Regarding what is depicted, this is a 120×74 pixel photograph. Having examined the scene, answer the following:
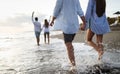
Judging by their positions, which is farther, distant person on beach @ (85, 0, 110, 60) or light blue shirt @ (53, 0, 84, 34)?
distant person on beach @ (85, 0, 110, 60)

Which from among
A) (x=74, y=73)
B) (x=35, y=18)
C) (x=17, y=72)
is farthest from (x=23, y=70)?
(x=35, y=18)

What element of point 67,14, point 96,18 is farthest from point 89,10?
point 67,14

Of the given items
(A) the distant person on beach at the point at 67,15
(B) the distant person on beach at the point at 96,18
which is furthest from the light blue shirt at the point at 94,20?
(A) the distant person on beach at the point at 67,15

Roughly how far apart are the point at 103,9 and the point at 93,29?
2.08ft

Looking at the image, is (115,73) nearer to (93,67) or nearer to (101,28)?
(93,67)

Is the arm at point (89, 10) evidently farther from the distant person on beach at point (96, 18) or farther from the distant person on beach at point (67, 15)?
the distant person on beach at point (67, 15)

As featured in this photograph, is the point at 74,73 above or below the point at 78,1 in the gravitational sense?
below

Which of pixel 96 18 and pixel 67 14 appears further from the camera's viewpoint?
pixel 96 18

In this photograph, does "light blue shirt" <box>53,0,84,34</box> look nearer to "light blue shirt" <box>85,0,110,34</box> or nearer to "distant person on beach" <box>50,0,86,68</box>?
"distant person on beach" <box>50,0,86,68</box>

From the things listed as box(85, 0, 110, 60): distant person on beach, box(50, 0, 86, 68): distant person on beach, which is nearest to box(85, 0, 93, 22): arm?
box(85, 0, 110, 60): distant person on beach

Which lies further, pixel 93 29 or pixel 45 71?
pixel 93 29

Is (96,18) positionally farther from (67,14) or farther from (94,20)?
(67,14)

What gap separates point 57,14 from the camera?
8.08 meters

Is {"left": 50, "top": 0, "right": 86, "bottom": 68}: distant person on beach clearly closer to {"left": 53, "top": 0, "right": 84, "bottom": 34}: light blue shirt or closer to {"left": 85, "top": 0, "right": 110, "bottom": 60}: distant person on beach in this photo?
{"left": 53, "top": 0, "right": 84, "bottom": 34}: light blue shirt
